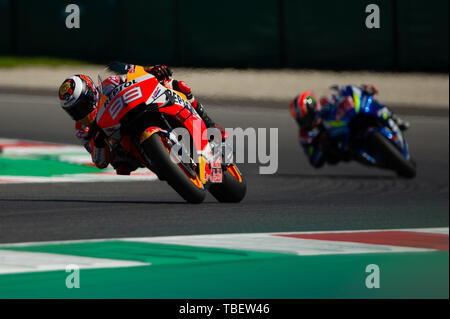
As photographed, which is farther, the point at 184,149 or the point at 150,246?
the point at 184,149

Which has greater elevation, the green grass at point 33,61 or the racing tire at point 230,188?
the green grass at point 33,61

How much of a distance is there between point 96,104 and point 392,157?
13.3 ft

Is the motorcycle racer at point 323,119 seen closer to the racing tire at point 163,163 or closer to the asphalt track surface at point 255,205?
the asphalt track surface at point 255,205

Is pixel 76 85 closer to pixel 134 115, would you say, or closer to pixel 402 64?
pixel 134 115

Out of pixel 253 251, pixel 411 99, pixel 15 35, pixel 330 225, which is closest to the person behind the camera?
→ pixel 253 251

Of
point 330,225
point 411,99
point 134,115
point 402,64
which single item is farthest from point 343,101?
point 402,64

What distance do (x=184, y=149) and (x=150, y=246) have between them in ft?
3.11

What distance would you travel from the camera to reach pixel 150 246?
689 cm

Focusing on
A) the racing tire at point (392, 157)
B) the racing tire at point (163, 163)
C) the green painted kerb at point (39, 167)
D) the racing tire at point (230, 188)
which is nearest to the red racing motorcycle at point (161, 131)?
the racing tire at point (163, 163)

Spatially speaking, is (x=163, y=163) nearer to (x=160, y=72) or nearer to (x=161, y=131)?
(x=161, y=131)

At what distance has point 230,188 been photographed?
8.65 metres

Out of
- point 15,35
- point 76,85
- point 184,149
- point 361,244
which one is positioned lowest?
point 361,244

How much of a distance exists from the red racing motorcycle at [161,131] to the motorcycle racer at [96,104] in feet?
0.20

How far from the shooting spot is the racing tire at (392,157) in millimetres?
10695
